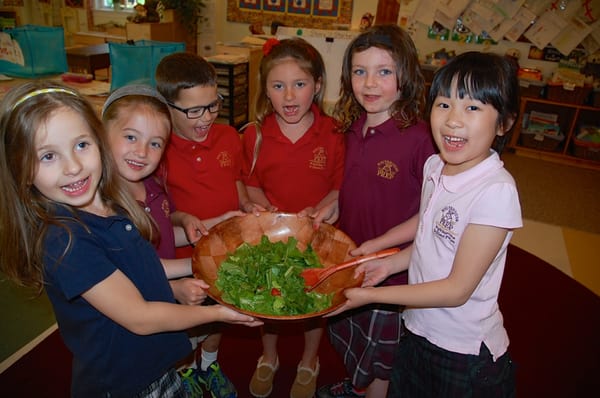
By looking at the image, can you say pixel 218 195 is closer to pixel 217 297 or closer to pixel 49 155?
pixel 217 297

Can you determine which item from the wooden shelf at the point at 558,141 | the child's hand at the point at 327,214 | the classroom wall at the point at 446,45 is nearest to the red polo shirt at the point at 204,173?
the child's hand at the point at 327,214

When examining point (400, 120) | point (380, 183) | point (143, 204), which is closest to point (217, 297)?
point (143, 204)

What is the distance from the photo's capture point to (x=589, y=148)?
16.3 feet

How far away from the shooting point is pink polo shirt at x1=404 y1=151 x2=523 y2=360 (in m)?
1.07

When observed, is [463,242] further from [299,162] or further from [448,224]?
[299,162]

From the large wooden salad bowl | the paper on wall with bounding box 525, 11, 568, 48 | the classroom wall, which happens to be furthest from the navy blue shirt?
the paper on wall with bounding box 525, 11, 568, 48

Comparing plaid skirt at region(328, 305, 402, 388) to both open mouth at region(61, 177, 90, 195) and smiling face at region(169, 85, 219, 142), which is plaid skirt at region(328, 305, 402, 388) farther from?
open mouth at region(61, 177, 90, 195)

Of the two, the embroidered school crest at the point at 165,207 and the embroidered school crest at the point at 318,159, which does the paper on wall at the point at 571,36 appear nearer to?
the embroidered school crest at the point at 318,159

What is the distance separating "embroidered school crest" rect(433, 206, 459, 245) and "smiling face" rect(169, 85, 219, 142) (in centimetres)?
90

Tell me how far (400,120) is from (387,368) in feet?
2.97

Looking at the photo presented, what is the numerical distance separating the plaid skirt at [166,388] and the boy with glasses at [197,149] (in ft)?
1.17

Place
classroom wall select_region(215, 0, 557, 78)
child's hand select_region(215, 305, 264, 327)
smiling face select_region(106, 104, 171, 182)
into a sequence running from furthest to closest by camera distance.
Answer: classroom wall select_region(215, 0, 557, 78) < smiling face select_region(106, 104, 171, 182) < child's hand select_region(215, 305, 264, 327)

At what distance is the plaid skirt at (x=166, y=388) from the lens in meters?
1.26

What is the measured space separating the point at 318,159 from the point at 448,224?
0.71 metres
